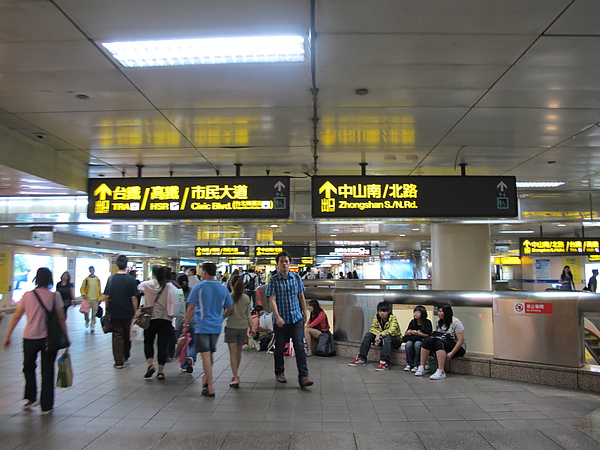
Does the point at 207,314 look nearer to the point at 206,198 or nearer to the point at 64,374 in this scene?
the point at 64,374

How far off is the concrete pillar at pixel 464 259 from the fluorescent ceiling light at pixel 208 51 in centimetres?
881

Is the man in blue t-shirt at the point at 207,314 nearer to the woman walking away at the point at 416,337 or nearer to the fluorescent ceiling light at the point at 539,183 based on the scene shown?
the woman walking away at the point at 416,337

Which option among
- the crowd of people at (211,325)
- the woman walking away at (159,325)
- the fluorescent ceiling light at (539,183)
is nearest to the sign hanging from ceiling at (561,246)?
the fluorescent ceiling light at (539,183)

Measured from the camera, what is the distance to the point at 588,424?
4.57 m

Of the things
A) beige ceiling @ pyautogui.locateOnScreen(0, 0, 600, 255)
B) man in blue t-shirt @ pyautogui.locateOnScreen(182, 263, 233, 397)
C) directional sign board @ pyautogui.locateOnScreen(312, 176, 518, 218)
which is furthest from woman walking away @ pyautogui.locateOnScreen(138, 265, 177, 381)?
directional sign board @ pyautogui.locateOnScreen(312, 176, 518, 218)

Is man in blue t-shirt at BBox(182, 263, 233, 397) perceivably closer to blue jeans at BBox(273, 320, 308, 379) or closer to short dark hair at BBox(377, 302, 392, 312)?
blue jeans at BBox(273, 320, 308, 379)

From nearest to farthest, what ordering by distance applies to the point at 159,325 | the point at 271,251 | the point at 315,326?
1. the point at 159,325
2. the point at 315,326
3. the point at 271,251

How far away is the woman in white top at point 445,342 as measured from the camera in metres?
6.76

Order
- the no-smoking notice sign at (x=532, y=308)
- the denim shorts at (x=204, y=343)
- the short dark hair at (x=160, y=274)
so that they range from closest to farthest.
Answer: the denim shorts at (x=204, y=343) < the no-smoking notice sign at (x=532, y=308) < the short dark hair at (x=160, y=274)

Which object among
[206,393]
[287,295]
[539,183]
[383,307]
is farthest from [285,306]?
[539,183]

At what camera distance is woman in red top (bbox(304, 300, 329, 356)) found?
8445mm

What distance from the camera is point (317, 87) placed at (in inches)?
204

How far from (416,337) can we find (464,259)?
5.48 meters

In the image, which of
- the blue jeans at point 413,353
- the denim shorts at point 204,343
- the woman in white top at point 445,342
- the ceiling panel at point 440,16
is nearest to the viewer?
the ceiling panel at point 440,16
